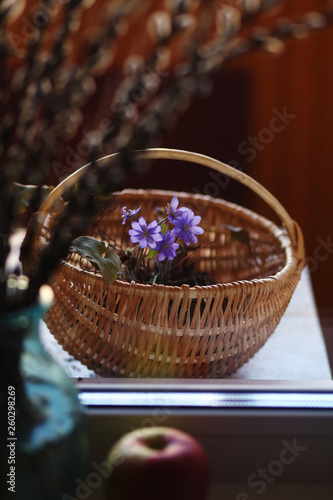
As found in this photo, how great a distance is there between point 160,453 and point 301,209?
222 cm

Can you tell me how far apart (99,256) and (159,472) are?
286mm

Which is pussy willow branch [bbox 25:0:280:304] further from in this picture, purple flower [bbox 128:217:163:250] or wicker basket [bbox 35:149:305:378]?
purple flower [bbox 128:217:163:250]

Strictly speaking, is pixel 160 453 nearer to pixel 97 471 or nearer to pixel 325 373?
pixel 97 471

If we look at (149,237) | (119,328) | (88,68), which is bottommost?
(119,328)

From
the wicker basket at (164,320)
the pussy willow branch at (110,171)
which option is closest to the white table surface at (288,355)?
the wicker basket at (164,320)

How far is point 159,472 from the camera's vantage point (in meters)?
0.41

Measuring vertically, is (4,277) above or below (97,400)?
above

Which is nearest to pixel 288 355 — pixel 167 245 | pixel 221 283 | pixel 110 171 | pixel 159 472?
pixel 221 283

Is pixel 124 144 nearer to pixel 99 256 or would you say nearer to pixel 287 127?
pixel 99 256

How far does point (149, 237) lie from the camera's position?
731 millimetres

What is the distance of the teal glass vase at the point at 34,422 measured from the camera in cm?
37

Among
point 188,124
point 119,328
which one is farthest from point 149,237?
point 188,124

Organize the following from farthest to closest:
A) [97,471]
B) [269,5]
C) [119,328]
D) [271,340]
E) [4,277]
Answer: [271,340] → [119,328] → [97,471] → [4,277] → [269,5]

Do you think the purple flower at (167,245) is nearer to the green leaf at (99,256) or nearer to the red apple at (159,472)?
the green leaf at (99,256)
